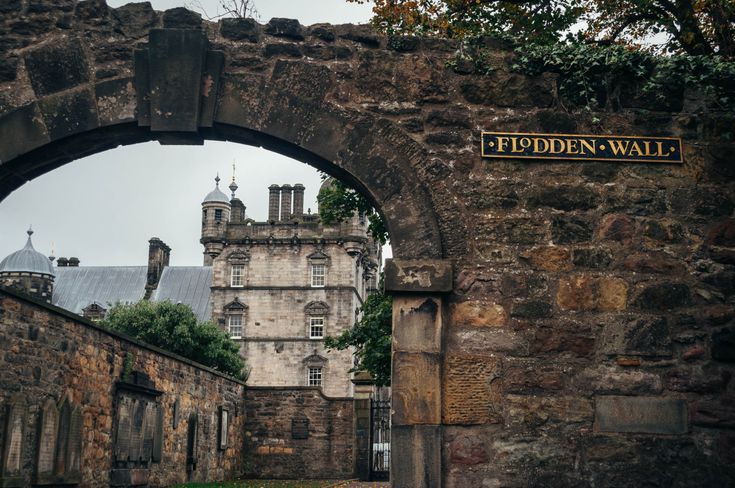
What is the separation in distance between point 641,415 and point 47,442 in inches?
352

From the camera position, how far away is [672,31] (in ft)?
39.6

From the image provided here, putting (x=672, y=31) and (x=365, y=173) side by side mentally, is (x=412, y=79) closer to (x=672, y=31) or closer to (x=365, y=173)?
(x=365, y=173)

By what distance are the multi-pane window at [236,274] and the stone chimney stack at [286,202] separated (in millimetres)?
3716

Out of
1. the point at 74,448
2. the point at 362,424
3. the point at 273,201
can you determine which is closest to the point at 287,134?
the point at 74,448

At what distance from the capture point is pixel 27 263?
56781 millimetres

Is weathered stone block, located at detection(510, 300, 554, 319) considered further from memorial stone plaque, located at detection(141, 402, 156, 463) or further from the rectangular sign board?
memorial stone plaque, located at detection(141, 402, 156, 463)

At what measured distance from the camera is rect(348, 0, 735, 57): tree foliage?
11828 millimetres

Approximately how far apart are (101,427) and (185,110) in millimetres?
9159

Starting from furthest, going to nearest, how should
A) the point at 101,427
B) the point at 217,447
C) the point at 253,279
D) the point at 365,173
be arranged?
the point at 253,279 → the point at 217,447 → the point at 101,427 → the point at 365,173

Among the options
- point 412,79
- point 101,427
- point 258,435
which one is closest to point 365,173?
point 412,79

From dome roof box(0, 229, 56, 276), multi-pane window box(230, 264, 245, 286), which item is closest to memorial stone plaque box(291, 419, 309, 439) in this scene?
multi-pane window box(230, 264, 245, 286)

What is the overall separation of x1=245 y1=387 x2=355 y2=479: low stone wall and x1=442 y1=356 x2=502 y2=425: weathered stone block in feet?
62.7

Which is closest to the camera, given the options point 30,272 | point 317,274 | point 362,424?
point 362,424

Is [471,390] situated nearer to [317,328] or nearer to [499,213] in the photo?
[499,213]
